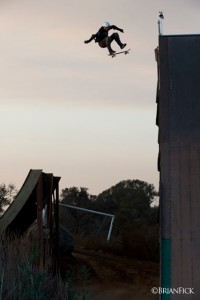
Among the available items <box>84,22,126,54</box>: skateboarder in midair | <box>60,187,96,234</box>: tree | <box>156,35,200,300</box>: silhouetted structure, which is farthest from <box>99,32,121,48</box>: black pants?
<box>60,187,96,234</box>: tree

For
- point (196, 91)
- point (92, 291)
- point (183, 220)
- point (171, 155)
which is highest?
point (196, 91)

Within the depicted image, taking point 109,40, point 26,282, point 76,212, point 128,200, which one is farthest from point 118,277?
point 128,200

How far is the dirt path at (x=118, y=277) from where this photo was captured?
779 inches

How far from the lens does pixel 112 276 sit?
21328 mm

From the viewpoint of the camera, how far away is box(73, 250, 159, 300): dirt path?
65.0 ft

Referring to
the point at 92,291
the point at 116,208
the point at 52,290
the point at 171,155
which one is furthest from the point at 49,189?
the point at 116,208

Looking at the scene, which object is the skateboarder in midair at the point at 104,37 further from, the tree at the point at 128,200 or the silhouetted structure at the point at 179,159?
the tree at the point at 128,200

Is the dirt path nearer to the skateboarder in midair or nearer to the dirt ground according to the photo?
the dirt ground

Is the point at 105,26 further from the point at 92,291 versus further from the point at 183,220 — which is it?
the point at 92,291

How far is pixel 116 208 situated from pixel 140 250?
1985 centimetres

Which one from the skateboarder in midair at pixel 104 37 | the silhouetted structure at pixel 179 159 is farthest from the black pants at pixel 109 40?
the silhouetted structure at pixel 179 159

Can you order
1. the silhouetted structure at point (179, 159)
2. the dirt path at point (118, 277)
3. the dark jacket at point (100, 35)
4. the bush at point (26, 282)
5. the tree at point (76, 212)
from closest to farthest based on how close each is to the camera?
the bush at point (26, 282)
the dark jacket at point (100, 35)
the silhouetted structure at point (179, 159)
the dirt path at point (118, 277)
the tree at point (76, 212)

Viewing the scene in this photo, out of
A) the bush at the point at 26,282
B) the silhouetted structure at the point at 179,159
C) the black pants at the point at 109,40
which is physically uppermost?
the black pants at the point at 109,40

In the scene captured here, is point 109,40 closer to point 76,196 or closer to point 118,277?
point 118,277
